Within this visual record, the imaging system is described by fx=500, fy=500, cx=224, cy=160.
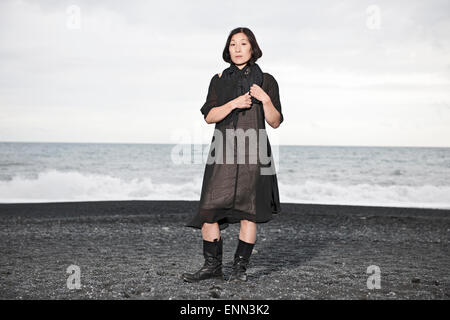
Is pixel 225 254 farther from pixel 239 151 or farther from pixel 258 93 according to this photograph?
pixel 258 93

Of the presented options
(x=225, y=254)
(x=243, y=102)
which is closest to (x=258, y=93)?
(x=243, y=102)

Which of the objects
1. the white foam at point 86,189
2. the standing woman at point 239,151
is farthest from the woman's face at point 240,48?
the white foam at point 86,189

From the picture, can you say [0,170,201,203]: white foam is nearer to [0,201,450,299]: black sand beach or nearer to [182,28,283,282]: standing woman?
[0,201,450,299]: black sand beach

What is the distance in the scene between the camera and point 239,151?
468 cm

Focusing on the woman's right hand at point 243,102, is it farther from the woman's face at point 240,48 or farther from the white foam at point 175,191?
the white foam at point 175,191

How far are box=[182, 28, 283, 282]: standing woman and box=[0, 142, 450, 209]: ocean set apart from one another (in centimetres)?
1452

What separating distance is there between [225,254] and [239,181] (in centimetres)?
239

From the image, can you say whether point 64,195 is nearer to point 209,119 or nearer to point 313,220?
point 313,220

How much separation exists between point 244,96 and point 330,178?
29516mm

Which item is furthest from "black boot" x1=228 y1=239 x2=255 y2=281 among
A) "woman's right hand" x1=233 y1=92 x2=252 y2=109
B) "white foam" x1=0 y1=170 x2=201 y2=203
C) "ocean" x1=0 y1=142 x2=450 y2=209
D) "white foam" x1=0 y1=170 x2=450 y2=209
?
"white foam" x1=0 y1=170 x2=201 y2=203

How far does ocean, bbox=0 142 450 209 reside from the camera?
23812mm

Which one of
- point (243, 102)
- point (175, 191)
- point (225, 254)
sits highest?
point (243, 102)
